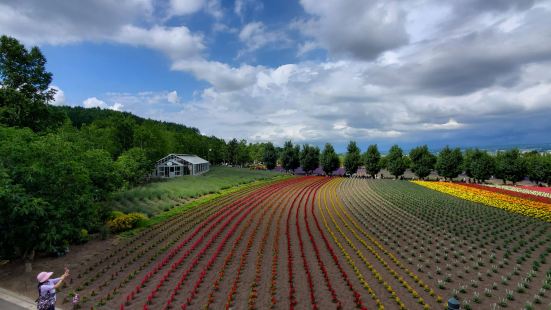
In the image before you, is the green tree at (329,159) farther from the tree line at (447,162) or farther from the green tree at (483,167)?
the green tree at (483,167)

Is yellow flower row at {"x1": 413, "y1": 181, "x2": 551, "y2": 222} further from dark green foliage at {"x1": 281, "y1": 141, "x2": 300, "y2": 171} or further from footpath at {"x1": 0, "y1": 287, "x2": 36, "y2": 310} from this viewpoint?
dark green foliage at {"x1": 281, "y1": 141, "x2": 300, "y2": 171}

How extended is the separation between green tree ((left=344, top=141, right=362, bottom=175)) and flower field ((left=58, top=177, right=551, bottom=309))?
51207 mm

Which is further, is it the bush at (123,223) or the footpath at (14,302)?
the bush at (123,223)

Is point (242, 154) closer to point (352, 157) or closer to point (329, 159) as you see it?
point (329, 159)

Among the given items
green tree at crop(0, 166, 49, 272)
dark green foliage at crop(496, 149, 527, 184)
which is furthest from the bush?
dark green foliage at crop(496, 149, 527, 184)

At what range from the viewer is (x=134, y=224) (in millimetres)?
22469

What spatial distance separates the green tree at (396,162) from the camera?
72188 mm

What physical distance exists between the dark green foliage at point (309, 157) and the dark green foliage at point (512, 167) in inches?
1649

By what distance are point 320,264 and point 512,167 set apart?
67.8 m

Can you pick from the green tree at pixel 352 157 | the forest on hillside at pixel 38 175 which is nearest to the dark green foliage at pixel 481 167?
the green tree at pixel 352 157

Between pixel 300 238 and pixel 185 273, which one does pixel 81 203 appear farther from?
pixel 300 238

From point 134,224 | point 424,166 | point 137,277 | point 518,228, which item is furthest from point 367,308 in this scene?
point 424,166

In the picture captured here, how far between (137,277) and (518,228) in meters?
27.1

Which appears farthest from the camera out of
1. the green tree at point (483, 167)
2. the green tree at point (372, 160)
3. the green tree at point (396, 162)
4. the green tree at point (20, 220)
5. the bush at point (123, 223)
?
the green tree at point (372, 160)
